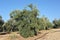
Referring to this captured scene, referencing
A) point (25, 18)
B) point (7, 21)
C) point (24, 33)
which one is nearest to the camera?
point (24, 33)

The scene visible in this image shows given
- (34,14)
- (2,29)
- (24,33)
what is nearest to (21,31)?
(24,33)

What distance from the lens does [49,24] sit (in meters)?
94.0

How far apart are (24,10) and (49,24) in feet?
169

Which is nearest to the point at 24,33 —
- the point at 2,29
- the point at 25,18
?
the point at 25,18

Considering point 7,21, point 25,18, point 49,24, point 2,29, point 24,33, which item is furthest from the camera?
point 49,24

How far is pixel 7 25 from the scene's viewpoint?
235 feet

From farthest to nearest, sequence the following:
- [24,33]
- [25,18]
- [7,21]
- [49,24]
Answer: [49,24] → [7,21] → [25,18] → [24,33]

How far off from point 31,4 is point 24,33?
8544mm

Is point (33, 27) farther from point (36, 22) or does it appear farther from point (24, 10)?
point (24, 10)

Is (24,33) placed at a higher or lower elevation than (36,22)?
lower

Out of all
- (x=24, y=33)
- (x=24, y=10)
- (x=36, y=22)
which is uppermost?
(x=24, y=10)

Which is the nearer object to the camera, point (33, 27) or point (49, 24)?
point (33, 27)

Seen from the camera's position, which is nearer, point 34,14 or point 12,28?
point 34,14

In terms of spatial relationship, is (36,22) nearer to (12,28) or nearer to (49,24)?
(12,28)
